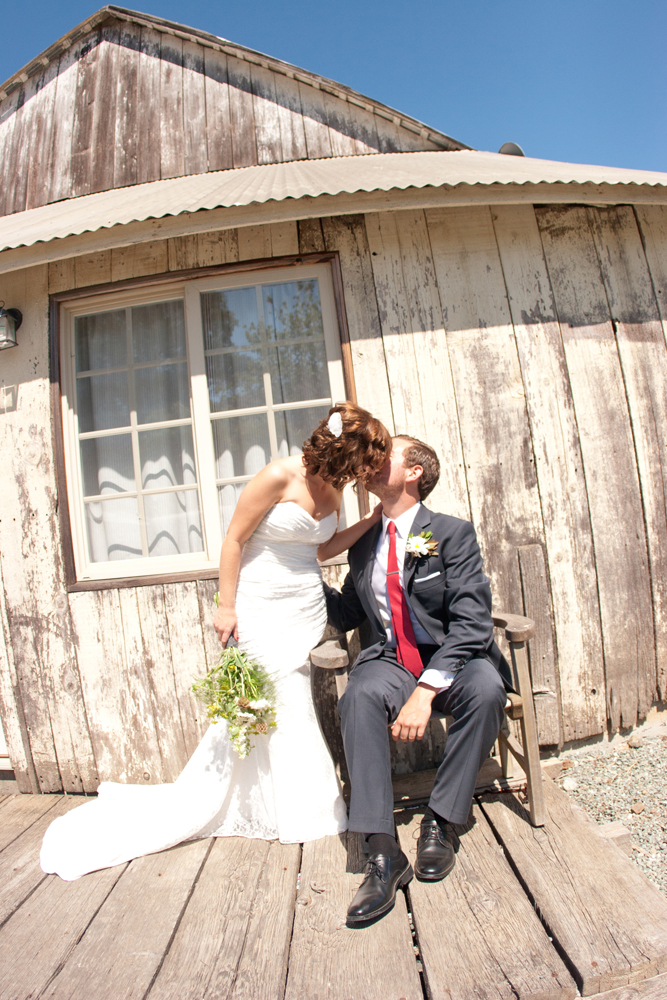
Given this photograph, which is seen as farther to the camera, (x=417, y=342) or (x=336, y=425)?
(x=417, y=342)

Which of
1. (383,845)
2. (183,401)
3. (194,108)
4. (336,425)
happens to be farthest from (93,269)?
(383,845)

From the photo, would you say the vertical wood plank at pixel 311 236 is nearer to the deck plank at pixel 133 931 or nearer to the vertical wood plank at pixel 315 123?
the vertical wood plank at pixel 315 123

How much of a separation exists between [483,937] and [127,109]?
5.73m

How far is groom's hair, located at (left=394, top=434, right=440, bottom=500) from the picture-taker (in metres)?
2.46

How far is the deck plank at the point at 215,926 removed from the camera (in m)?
1.69

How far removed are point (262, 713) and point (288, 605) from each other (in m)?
0.47

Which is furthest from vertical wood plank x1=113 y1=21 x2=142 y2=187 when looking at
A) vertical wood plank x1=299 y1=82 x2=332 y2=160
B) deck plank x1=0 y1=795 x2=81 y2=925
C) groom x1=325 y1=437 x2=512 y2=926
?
deck plank x1=0 y1=795 x2=81 y2=925

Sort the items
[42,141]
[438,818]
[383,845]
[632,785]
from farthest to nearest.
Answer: [42,141] < [632,785] < [438,818] < [383,845]

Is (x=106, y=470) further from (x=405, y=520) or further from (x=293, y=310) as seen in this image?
(x=405, y=520)

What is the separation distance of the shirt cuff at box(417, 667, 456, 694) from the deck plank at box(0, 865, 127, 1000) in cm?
150

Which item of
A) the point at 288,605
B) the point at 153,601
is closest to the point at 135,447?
the point at 153,601

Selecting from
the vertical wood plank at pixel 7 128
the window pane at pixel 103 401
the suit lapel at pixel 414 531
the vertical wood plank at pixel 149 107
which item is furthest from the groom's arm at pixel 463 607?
the vertical wood plank at pixel 7 128

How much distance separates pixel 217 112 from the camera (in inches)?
173

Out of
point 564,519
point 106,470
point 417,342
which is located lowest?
point 564,519
